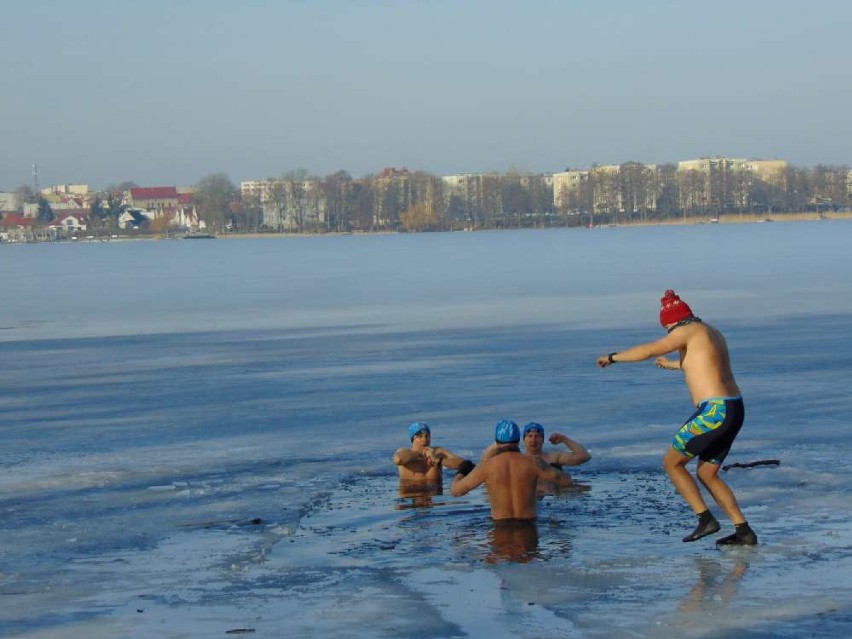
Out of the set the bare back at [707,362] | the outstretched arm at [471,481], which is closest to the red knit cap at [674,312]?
the bare back at [707,362]

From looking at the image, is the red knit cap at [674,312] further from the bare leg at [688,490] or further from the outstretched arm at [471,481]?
the outstretched arm at [471,481]

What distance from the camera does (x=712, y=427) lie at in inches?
360

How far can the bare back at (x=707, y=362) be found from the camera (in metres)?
9.20

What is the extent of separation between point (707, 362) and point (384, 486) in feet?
13.3

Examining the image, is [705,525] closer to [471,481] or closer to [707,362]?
[707,362]

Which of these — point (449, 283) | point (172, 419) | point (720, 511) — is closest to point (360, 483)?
point (720, 511)

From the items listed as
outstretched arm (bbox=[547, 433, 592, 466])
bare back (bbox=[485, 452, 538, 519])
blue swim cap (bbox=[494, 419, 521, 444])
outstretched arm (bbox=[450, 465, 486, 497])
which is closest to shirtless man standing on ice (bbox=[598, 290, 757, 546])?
bare back (bbox=[485, 452, 538, 519])

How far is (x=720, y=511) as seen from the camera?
10.8m

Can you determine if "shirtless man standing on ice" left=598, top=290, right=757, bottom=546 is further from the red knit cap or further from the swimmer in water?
the swimmer in water

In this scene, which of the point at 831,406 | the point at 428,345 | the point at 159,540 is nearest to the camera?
the point at 159,540

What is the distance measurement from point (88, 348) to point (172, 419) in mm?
9688

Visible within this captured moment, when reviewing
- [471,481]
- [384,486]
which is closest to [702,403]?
[471,481]

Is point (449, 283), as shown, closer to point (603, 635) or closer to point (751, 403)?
point (751, 403)

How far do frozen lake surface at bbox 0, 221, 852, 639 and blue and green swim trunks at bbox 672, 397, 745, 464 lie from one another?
69 centimetres
